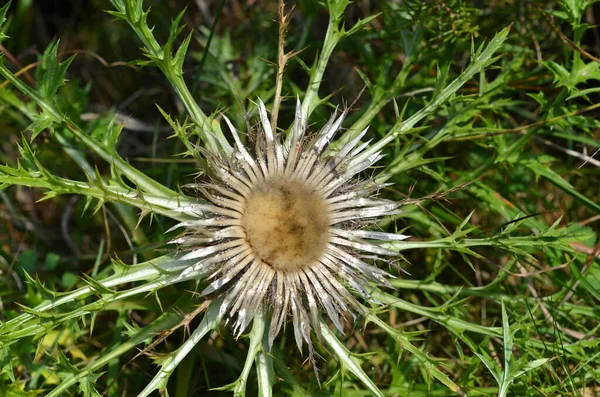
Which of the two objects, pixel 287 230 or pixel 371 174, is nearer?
pixel 287 230

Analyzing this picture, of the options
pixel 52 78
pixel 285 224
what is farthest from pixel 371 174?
pixel 52 78

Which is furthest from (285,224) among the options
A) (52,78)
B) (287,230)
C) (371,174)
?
(52,78)

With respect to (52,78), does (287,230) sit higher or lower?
lower

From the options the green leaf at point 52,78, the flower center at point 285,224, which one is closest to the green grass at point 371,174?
the green leaf at point 52,78

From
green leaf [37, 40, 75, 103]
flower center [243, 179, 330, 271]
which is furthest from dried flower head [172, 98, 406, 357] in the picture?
green leaf [37, 40, 75, 103]

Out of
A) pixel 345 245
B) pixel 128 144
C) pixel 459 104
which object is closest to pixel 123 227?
pixel 128 144

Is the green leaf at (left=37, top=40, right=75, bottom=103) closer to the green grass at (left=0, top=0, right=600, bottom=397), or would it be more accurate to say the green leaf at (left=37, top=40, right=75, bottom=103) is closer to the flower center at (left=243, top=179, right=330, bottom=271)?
the green grass at (left=0, top=0, right=600, bottom=397)

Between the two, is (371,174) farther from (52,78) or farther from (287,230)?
(52,78)

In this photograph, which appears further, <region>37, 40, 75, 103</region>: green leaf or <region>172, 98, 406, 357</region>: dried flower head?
A: <region>37, 40, 75, 103</region>: green leaf
